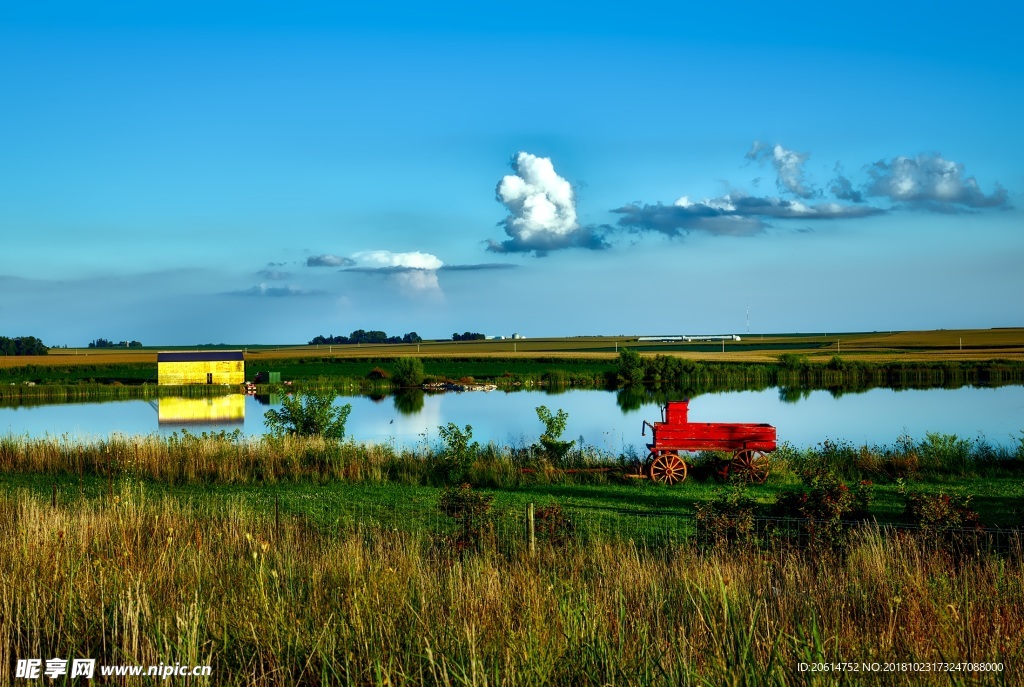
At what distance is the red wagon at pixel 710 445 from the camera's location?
55.9ft

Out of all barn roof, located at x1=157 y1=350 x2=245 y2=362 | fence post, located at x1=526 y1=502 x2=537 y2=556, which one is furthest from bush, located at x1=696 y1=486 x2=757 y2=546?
barn roof, located at x1=157 y1=350 x2=245 y2=362

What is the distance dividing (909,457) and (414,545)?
43.8ft

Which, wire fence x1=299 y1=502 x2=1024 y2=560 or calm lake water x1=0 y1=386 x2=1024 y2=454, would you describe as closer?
wire fence x1=299 y1=502 x2=1024 y2=560

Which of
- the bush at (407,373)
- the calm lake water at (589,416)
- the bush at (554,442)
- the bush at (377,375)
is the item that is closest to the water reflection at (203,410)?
the calm lake water at (589,416)

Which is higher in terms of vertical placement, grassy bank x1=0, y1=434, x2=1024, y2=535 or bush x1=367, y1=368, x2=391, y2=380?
bush x1=367, y1=368, x2=391, y2=380

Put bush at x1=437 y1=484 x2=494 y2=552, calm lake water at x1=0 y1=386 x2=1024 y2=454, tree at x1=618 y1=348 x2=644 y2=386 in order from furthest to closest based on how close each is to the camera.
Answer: tree at x1=618 y1=348 x2=644 y2=386 < calm lake water at x1=0 y1=386 x2=1024 y2=454 < bush at x1=437 y1=484 x2=494 y2=552

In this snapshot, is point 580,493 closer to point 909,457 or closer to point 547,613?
point 909,457

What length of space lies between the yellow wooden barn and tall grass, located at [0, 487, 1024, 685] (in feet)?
177

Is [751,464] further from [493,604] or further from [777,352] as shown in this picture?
[777,352]

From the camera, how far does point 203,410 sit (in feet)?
149

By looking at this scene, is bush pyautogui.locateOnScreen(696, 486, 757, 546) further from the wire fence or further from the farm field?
the farm field

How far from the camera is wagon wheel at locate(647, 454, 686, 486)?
16891 millimetres

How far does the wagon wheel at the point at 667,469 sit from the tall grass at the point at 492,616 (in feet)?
28.9

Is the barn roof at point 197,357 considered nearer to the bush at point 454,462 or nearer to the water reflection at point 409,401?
the water reflection at point 409,401
